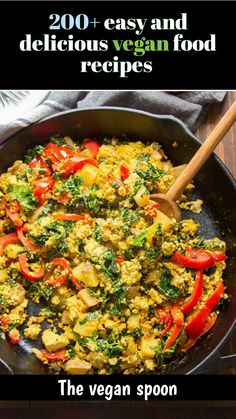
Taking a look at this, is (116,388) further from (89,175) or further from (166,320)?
(89,175)

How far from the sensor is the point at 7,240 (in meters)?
1.54

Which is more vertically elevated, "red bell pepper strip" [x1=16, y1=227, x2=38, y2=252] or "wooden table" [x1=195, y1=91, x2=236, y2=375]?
"wooden table" [x1=195, y1=91, x2=236, y2=375]

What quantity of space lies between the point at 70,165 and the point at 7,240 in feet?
0.87

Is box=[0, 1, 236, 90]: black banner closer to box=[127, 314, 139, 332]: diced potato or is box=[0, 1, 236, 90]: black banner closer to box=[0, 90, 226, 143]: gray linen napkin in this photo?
box=[0, 90, 226, 143]: gray linen napkin

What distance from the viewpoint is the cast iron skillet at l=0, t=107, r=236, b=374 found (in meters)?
1.49

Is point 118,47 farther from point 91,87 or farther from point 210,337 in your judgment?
point 210,337

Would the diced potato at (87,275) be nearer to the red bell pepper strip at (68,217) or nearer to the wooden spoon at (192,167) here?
the red bell pepper strip at (68,217)

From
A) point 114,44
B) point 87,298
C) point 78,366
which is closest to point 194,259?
point 87,298

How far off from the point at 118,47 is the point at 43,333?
2.56ft

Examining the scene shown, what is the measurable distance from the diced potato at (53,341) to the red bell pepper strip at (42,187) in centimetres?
35

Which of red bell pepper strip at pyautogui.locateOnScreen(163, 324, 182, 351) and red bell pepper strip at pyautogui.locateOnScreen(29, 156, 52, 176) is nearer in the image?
red bell pepper strip at pyautogui.locateOnScreen(163, 324, 182, 351)

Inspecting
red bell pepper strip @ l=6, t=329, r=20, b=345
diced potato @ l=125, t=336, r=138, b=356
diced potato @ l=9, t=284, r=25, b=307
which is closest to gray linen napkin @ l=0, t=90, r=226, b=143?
diced potato @ l=9, t=284, r=25, b=307

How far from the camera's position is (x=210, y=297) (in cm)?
150
